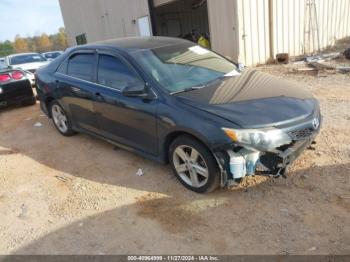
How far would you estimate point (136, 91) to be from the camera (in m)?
3.90

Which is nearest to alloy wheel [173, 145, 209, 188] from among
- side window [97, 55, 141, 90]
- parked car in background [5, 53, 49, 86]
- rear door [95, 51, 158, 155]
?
rear door [95, 51, 158, 155]

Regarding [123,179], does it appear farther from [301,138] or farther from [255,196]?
[301,138]

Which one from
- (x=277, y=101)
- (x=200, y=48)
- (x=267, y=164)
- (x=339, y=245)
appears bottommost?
(x=339, y=245)

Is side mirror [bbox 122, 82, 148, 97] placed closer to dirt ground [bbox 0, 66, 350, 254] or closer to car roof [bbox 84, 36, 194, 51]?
car roof [bbox 84, 36, 194, 51]

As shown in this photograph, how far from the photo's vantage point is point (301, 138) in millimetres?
3426

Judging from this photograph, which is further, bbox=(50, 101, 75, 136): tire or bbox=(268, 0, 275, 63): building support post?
bbox=(268, 0, 275, 63): building support post

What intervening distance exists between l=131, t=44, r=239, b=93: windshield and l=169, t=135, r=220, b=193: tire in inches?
25.9

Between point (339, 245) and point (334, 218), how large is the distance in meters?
0.36

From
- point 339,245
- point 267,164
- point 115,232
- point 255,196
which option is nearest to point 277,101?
point 267,164

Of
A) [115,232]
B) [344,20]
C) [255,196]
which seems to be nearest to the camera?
[115,232]

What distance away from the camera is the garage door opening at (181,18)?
18.3 metres

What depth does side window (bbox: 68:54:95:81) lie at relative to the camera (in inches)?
191

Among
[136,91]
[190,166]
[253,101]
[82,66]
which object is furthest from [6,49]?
[253,101]

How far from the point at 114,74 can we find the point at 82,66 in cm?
92
